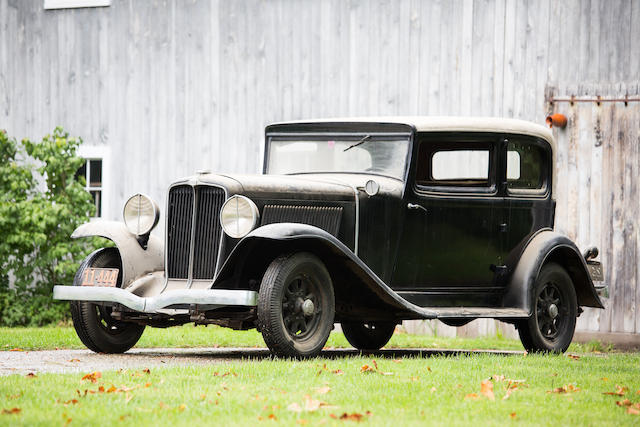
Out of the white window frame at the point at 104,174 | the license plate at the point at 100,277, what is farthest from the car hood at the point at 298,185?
the white window frame at the point at 104,174

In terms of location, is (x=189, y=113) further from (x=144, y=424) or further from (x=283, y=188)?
(x=144, y=424)

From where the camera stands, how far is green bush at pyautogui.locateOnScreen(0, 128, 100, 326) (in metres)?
13.6

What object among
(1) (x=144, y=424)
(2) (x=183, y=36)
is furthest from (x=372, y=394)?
(2) (x=183, y=36)

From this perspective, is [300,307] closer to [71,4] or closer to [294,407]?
[294,407]

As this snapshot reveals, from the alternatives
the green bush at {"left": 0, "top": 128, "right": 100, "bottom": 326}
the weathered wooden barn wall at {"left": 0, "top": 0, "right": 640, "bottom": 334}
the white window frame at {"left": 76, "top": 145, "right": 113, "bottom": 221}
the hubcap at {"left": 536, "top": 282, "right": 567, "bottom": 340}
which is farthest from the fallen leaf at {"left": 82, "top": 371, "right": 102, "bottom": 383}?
the white window frame at {"left": 76, "top": 145, "right": 113, "bottom": 221}

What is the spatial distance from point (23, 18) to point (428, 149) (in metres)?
8.08

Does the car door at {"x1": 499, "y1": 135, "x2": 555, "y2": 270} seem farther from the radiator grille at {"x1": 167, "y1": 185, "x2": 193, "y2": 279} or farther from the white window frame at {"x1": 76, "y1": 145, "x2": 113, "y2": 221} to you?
the white window frame at {"x1": 76, "y1": 145, "x2": 113, "y2": 221}

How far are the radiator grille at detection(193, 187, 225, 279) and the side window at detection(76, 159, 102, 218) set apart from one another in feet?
22.9

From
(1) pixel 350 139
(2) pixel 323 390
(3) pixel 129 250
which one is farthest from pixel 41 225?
(2) pixel 323 390

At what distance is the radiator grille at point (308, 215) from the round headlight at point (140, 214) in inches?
39.5

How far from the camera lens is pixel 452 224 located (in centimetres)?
905

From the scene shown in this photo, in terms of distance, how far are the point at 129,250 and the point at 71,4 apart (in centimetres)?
743

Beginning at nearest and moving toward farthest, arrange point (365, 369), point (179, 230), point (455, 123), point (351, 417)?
point (351, 417)
point (365, 369)
point (179, 230)
point (455, 123)

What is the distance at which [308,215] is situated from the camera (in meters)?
8.28
